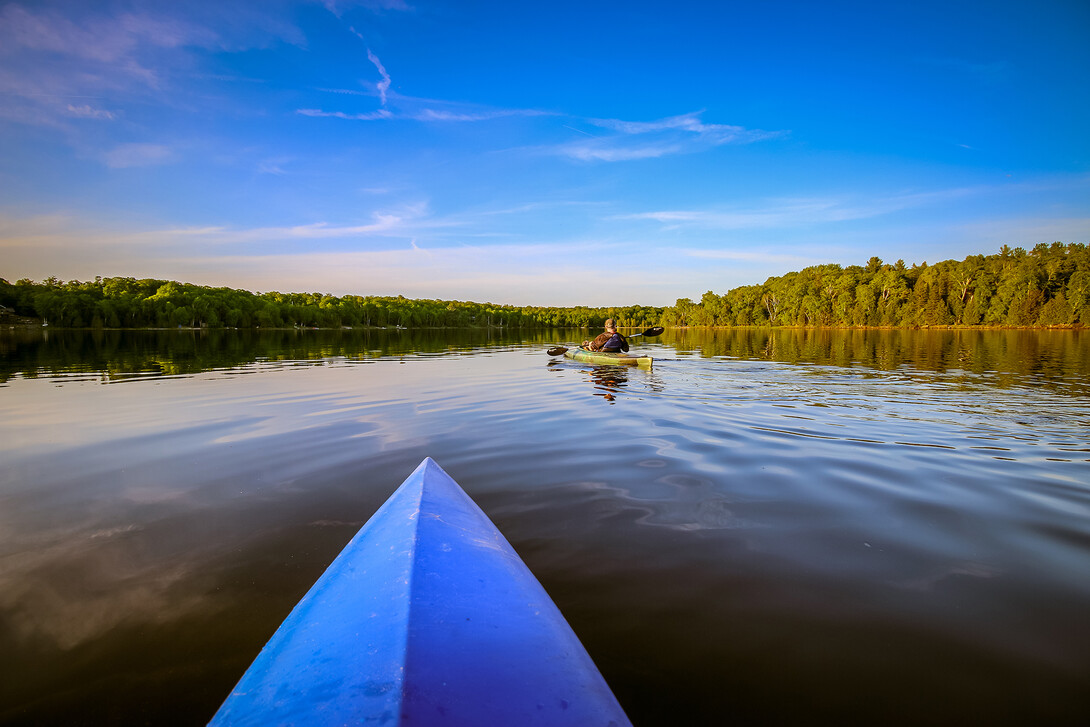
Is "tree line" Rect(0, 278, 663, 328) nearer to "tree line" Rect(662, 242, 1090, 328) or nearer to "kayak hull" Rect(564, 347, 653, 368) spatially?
"tree line" Rect(662, 242, 1090, 328)

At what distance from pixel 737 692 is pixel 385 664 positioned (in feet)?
5.68

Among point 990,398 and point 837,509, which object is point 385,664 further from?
point 990,398

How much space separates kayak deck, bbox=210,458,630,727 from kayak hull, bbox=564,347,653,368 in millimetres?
15392

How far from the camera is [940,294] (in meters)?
79.9

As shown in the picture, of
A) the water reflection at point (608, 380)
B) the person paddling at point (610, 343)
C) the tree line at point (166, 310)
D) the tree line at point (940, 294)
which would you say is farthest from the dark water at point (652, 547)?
the tree line at point (166, 310)

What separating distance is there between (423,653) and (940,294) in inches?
4095

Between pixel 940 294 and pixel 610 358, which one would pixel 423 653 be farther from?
pixel 940 294

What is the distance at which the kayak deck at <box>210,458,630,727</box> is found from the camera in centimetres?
155

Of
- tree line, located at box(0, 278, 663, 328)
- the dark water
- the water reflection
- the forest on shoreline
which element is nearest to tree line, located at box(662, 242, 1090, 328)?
the forest on shoreline

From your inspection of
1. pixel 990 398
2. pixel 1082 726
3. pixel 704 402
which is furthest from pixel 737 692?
pixel 990 398

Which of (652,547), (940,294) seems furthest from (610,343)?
(940,294)

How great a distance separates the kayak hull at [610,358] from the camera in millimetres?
17586

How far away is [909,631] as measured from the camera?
2.71 meters

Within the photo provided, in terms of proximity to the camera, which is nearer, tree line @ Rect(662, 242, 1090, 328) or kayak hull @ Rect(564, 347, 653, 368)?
kayak hull @ Rect(564, 347, 653, 368)
